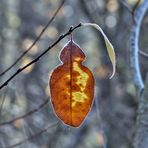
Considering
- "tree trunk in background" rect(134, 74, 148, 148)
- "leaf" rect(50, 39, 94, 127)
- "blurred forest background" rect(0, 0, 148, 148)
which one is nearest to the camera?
"leaf" rect(50, 39, 94, 127)

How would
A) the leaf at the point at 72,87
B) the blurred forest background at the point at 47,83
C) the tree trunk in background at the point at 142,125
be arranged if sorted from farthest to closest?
the blurred forest background at the point at 47,83, the tree trunk in background at the point at 142,125, the leaf at the point at 72,87

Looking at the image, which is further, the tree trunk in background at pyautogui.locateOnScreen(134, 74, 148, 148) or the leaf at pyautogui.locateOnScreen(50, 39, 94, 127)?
the tree trunk in background at pyautogui.locateOnScreen(134, 74, 148, 148)

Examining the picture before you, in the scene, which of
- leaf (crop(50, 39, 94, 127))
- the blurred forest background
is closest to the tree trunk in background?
the blurred forest background

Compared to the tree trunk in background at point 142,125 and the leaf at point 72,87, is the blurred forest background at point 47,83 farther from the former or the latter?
the leaf at point 72,87

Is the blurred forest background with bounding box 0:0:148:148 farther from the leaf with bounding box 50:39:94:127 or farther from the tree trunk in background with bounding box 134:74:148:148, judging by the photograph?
the leaf with bounding box 50:39:94:127

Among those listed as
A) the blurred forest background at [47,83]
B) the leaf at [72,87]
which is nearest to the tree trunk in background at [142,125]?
the blurred forest background at [47,83]

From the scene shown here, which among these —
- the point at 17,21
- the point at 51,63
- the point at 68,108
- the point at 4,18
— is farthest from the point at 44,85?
the point at 68,108

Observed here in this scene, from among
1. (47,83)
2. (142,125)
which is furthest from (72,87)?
(47,83)

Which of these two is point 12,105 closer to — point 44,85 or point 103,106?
point 103,106
